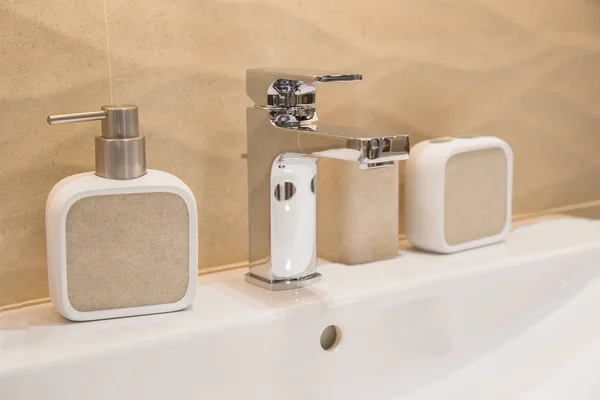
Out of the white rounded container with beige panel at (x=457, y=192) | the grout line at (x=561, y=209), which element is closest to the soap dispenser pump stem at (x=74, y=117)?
the white rounded container with beige panel at (x=457, y=192)

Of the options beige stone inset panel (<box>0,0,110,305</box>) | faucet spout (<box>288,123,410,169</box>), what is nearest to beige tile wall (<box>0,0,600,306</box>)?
beige stone inset panel (<box>0,0,110,305</box>)

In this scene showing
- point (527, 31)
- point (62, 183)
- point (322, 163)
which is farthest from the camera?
point (527, 31)

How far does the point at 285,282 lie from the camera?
659mm

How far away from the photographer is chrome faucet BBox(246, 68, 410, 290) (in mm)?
620

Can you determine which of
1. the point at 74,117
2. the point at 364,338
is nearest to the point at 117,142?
the point at 74,117

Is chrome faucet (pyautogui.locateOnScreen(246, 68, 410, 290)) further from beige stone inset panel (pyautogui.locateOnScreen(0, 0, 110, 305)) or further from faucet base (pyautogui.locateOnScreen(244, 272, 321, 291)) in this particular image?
beige stone inset panel (pyautogui.locateOnScreen(0, 0, 110, 305))

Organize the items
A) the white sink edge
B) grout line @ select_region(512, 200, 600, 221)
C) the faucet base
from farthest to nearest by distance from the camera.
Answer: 1. grout line @ select_region(512, 200, 600, 221)
2. the faucet base
3. the white sink edge

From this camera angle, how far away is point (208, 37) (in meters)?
0.67

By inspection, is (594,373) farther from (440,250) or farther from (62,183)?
(62,183)

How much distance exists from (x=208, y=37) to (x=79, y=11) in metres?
0.11

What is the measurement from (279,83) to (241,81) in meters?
0.08

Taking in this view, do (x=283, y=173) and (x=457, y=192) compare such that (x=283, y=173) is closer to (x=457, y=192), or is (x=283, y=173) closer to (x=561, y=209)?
(x=457, y=192)

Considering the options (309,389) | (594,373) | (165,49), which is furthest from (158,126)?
(594,373)

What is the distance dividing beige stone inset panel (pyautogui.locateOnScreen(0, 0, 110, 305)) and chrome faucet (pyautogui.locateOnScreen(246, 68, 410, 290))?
0.41 feet
